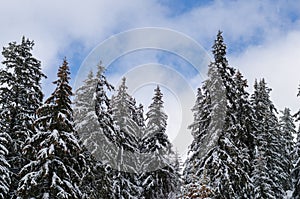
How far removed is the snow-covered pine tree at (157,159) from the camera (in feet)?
99.8

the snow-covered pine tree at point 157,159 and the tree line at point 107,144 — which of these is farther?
the snow-covered pine tree at point 157,159

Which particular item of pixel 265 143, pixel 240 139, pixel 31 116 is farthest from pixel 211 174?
pixel 265 143

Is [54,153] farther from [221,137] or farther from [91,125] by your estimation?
[221,137]

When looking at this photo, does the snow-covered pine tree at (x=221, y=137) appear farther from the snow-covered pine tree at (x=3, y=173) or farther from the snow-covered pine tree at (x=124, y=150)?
the snow-covered pine tree at (x=3, y=173)

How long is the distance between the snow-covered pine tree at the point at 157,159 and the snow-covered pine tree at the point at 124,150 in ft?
3.29

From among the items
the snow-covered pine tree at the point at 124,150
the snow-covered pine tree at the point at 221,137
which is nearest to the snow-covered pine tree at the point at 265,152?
the snow-covered pine tree at the point at 221,137

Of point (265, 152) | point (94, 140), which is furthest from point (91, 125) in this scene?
point (265, 152)

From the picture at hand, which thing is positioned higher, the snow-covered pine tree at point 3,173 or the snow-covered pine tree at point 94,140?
the snow-covered pine tree at point 94,140

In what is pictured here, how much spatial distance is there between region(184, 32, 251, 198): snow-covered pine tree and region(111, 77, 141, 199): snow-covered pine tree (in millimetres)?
6459

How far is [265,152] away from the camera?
34.1 meters

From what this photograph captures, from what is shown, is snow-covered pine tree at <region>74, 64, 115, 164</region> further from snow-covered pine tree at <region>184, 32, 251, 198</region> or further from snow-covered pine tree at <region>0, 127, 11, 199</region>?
snow-covered pine tree at <region>184, 32, 251, 198</region>

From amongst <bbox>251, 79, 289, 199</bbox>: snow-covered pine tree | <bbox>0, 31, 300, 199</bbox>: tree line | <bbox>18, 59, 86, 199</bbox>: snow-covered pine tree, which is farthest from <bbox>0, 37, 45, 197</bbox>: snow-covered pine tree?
<bbox>251, 79, 289, 199</bbox>: snow-covered pine tree

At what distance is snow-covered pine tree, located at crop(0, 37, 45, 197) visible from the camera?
21219 mm

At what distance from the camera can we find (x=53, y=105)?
17.1m
